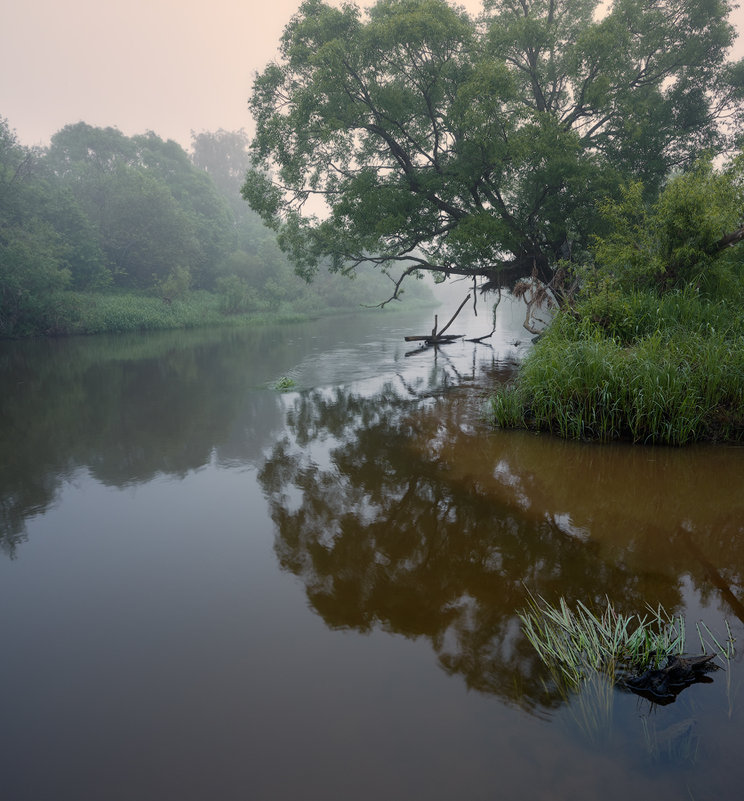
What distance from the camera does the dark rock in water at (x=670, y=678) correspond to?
9.09ft

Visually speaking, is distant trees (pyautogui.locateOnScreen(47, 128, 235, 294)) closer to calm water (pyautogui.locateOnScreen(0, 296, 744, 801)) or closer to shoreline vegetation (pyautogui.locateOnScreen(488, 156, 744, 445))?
calm water (pyautogui.locateOnScreen(0, 296, 744, 801))

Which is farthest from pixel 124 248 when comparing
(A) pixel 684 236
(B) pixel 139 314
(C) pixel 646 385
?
(C) pixel 646 385

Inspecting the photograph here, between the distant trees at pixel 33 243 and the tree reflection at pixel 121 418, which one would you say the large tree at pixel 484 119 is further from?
the distant trees at pixel 33 243

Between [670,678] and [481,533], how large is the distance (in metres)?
2.13

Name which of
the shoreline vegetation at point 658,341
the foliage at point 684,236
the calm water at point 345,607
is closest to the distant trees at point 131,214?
the calm water at point 345,607

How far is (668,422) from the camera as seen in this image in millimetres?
6887

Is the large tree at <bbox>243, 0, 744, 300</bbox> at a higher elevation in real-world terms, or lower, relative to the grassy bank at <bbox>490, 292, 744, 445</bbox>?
higher

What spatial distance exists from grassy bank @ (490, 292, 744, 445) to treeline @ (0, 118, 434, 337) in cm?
2713

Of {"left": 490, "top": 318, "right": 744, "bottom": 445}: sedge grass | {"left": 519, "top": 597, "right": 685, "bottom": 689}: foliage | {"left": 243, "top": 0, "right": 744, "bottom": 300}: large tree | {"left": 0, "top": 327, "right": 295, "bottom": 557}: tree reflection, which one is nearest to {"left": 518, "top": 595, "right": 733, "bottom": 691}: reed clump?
{"left": 519, "top": 597, "right": 685, "bottom": 689}: foliage

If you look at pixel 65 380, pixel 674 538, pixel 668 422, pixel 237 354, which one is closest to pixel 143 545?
pixel 674 538

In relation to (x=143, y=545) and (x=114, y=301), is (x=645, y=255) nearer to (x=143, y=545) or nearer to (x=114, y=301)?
(x=143, y=545)

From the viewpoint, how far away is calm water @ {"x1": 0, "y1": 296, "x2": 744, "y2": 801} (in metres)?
2.47

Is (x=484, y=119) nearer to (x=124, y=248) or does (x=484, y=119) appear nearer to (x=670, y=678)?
(x=670, y=678)

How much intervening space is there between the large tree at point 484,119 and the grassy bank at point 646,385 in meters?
6.95
